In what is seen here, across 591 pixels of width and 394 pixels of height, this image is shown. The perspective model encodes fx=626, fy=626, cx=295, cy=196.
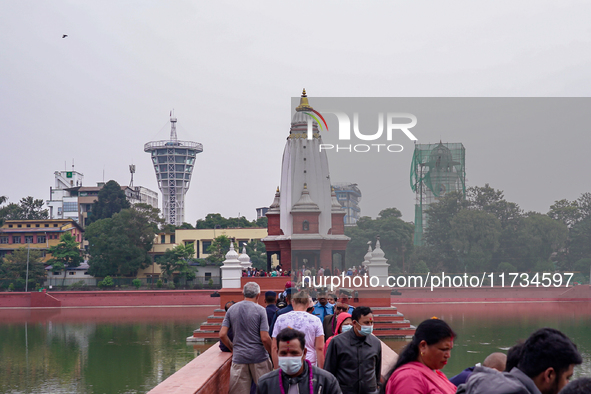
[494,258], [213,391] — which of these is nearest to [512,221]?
[494,258]

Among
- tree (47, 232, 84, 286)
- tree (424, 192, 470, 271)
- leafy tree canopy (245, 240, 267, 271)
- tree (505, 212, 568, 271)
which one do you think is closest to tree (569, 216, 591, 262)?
tree (505, 212, 568, 271)

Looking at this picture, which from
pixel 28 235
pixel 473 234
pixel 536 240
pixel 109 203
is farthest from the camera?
pixel 109 203

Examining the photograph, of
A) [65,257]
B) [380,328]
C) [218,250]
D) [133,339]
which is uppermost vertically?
[218,250]

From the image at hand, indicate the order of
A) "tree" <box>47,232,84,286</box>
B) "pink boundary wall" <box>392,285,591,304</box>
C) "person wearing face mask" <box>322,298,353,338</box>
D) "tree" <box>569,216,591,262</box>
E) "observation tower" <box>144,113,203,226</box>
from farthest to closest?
"observation tower" <box>144,113,203,226</box> → "tree" <box>569,216,591,262</box> → "tree" <box>47,232,84,286</box> → "pink boundary wall" <box>392,285,591,304</box> → "person wearing face mask" <box>322,298,353,338</box>

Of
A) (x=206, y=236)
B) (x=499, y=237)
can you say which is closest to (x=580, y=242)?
(x=499, y=237)

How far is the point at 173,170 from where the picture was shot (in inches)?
3652

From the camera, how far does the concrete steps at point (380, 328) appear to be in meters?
18.0

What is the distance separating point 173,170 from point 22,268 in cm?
5047

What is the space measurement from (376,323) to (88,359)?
8091 mm

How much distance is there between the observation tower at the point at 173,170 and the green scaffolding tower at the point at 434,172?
47745 mm

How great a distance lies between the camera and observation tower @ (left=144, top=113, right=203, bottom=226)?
92312 millimetres

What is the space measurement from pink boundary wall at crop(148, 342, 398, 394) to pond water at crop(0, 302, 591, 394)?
537 cm

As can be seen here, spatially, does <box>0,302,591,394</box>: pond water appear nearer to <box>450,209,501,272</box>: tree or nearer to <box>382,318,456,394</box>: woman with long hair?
<box>382,318,456,394</box>: woman with long hair

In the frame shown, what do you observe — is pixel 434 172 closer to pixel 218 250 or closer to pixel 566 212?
pixel 566 212
